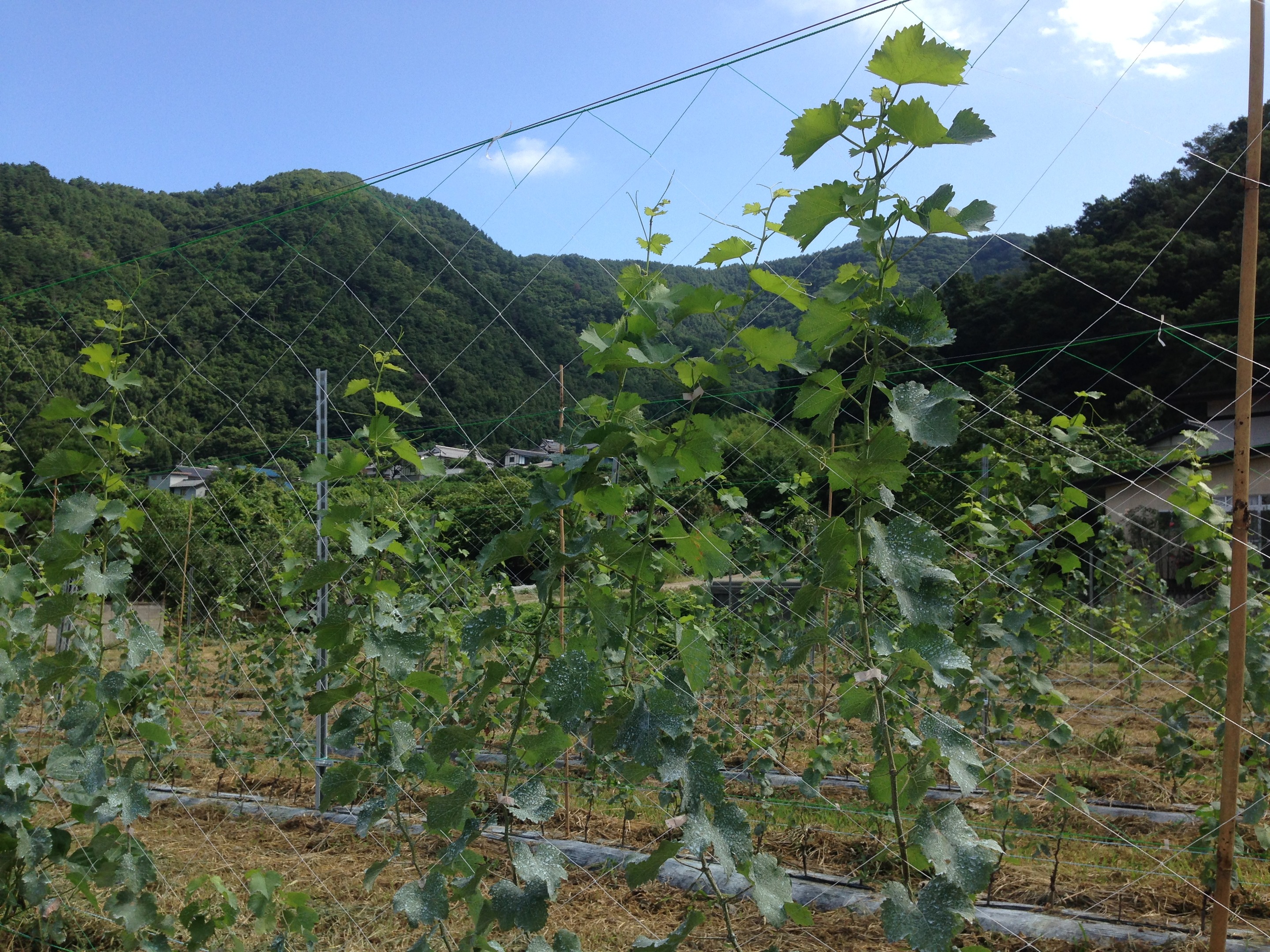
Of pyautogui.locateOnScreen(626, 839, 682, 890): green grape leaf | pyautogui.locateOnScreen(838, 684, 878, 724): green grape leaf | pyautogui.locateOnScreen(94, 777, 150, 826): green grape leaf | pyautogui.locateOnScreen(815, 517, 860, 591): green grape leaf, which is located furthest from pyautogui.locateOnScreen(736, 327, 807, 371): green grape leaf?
pyautogui.locateOnScreen(94, 777, 150, 826): green grape leaf

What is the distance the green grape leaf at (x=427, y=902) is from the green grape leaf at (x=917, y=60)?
140cm

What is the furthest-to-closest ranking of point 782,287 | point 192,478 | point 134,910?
1. point 192,478
2. point 134,910
3. point 782,287

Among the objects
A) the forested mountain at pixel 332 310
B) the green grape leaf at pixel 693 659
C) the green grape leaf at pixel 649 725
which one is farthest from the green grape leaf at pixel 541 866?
the forested mountain at pixel 332 310

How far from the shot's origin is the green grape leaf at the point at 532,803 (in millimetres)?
1253

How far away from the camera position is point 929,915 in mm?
1062

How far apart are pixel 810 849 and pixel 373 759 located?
2.02 meters

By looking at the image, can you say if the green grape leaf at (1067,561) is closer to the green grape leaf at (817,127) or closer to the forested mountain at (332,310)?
the forested mountain at (332,310)

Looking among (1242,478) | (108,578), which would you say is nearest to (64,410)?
(108,578)

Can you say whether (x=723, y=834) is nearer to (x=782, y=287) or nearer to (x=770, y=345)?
(x=770, y=345)

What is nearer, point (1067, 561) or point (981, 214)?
point (981, 214)

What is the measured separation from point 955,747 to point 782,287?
0.69m

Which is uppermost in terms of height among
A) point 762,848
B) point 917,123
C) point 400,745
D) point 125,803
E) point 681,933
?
point 917,123

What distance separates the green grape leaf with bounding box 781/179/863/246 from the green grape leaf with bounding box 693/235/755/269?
83mm

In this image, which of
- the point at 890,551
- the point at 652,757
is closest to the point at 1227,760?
the point at 890,551
